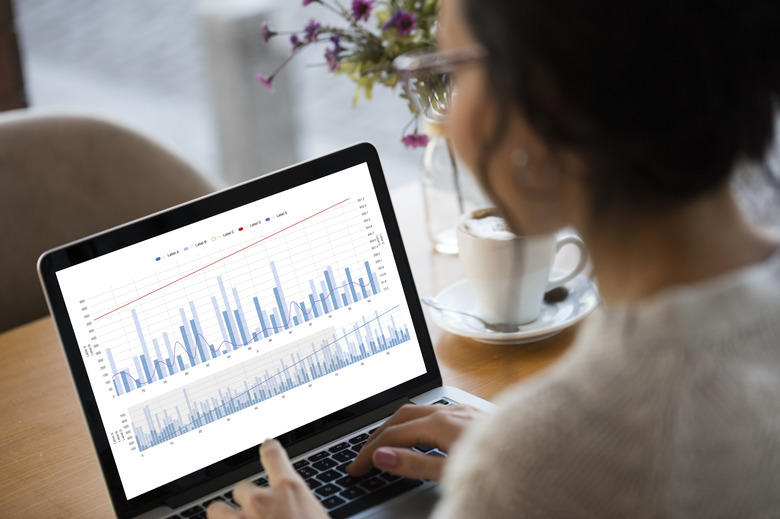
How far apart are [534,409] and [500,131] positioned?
0.17 metres


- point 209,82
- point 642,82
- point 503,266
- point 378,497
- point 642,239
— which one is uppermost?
point 209,82

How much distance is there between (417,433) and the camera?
807 millimetres

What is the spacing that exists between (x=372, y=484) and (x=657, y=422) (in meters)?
0.36

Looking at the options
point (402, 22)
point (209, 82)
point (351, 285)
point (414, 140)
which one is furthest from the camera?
point (209, 82)

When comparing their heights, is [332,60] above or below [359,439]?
above

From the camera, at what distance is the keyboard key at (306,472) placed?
821mm

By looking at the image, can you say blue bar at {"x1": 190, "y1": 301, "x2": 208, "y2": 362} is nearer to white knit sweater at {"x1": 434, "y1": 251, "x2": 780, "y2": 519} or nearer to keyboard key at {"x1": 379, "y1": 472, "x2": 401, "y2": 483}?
keyboard key at {"x1": 379, "y1": 472, "x2": 401, "y2": 483}

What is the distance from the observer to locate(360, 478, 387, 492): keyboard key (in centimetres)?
79

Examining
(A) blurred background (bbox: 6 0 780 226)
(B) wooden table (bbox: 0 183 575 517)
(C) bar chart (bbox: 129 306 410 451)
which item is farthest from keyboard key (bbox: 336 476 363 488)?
(A) blurred background (bbox: 6 0 780 226)

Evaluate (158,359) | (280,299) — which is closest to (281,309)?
(280,299)

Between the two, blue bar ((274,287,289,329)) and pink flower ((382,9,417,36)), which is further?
pink flower ((382,9,417,36))

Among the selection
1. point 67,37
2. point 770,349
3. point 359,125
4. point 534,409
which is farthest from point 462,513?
point 67,37

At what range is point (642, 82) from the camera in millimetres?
481

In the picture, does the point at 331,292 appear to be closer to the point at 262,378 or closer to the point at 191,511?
the point at 262,378
